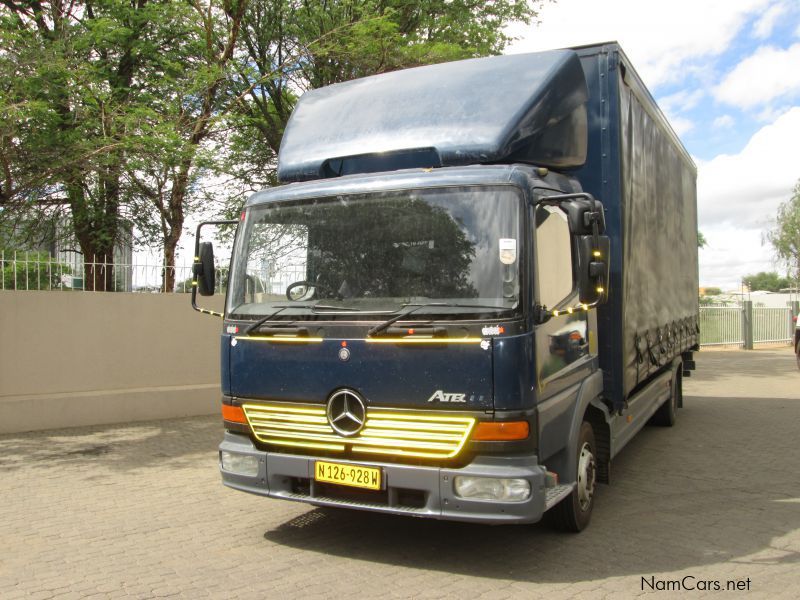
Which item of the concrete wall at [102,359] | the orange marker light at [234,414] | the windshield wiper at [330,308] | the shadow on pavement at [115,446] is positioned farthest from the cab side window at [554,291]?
the concrete wall at [102,359]

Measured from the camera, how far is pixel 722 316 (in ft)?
86.0

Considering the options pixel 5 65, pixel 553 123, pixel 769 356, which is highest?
pixel 5 65

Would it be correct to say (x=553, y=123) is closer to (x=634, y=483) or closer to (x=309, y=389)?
(x=309, y=389)

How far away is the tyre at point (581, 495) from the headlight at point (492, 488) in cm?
91

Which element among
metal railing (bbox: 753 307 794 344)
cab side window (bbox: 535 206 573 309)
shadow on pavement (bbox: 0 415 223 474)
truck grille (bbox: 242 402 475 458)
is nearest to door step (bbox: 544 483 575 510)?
truck grille (bbox: 242 402 475 458)

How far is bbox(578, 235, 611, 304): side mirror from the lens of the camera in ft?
14.5

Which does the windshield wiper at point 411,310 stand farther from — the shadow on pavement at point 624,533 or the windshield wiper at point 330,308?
the shadow on pavement at point 624,533

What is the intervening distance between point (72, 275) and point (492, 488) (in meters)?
7.44

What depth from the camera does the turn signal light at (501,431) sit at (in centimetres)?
425

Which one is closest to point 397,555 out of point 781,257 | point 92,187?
point 92,187

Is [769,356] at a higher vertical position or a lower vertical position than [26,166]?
lower

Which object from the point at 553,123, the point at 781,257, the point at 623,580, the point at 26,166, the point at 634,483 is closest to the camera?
the point at 623,580

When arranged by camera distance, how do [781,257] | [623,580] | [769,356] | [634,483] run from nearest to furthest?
1. [623,580]
2. [634,483]
3. [769,356]
4. [781,257]

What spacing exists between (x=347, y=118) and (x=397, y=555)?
314 cm
